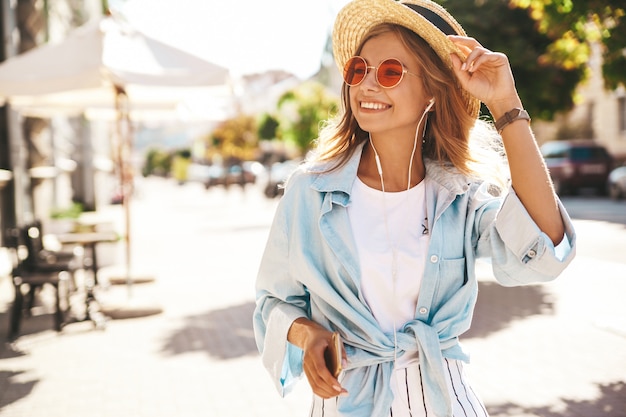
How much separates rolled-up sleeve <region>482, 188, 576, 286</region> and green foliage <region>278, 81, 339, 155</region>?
33.8m

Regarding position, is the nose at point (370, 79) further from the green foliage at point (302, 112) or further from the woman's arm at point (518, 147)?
the green foliage at point (302, 112)

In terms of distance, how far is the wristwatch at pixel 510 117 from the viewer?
1825mm

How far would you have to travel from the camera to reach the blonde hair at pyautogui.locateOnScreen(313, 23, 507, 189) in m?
2.09

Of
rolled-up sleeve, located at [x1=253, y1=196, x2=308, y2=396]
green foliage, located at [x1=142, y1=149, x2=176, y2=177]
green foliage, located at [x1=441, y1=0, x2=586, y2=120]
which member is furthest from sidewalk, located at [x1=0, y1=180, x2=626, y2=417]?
green foliage, located at [x1=142, y1=149, x2=176, y2=177]

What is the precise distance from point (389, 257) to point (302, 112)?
1358 inches

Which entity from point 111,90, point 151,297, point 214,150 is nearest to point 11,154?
point 111,90

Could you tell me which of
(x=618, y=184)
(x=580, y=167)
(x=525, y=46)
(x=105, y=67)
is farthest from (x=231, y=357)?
(x=580, y=167)

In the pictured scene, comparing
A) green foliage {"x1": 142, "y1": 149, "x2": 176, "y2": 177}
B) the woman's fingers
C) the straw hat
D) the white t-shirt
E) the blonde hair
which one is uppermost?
the straw hat

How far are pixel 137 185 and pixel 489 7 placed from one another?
1257 inches

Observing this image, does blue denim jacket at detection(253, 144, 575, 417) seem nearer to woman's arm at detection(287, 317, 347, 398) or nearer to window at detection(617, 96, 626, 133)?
woman's arm at detection(287, 317, 347, 398)

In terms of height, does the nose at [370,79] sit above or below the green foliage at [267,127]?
above

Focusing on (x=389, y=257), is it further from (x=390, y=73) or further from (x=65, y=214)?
(x=65, y=214)

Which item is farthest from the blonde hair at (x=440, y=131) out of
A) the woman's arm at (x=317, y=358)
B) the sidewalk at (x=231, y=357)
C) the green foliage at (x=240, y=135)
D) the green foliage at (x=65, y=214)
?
the green foliage at (x=240, y=135)

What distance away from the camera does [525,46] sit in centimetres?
1108
